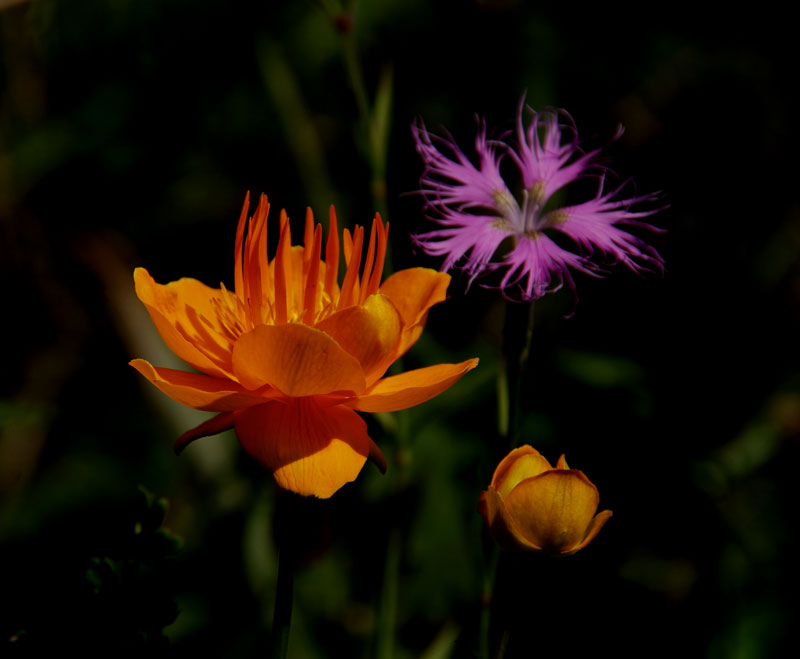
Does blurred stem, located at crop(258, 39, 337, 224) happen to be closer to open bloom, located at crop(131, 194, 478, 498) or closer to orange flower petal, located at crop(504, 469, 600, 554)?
open bloom, located at crop(131, 194, 478, 498)

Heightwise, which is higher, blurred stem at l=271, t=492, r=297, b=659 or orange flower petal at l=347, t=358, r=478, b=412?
orange flower petal at l=347, t=358, r=478, b=412

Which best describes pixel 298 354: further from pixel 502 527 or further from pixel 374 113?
pixel 374 113

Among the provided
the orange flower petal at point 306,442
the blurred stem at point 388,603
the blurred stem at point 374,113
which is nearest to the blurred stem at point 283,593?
the orange flower petal at point 306,442

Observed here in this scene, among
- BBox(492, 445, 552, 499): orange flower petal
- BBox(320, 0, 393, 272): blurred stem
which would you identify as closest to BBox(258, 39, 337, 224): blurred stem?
BBox(320, 0, 393, 272): blurred stem

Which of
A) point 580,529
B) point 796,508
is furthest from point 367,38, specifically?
point 580,529

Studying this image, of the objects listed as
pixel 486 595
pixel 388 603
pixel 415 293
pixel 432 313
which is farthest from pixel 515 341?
pixel 432 313

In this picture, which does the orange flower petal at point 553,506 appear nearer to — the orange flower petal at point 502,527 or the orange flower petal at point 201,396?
the orange flower petal at point 502,527
